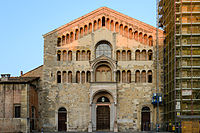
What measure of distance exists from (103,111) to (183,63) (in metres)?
10.7

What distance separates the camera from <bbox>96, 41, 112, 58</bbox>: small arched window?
37.2 m

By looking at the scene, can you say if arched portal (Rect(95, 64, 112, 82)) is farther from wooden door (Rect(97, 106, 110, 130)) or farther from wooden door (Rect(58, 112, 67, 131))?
wooden door (Rect(58, 112, 67, 131))

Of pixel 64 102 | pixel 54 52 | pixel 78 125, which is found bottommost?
pixel 78 125

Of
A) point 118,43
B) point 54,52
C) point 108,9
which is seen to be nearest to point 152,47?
point 118,43

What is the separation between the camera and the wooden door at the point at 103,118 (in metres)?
35.9

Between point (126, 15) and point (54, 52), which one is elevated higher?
point (126, 15)

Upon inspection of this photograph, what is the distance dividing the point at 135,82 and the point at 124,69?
1.99 meters

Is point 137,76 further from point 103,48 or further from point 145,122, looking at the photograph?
point 145,122

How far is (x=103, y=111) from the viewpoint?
3622 centimetres

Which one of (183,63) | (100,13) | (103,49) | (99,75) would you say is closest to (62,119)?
(99,75)

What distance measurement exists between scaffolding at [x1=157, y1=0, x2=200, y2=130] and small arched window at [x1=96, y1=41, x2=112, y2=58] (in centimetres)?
710

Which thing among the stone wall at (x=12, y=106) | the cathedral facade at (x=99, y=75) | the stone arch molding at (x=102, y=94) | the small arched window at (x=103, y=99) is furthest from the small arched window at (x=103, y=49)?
the stone wall at (x=12, y=106)

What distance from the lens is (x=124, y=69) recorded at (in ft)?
120

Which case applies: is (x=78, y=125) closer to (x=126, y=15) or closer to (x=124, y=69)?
(x=124, y=69)
